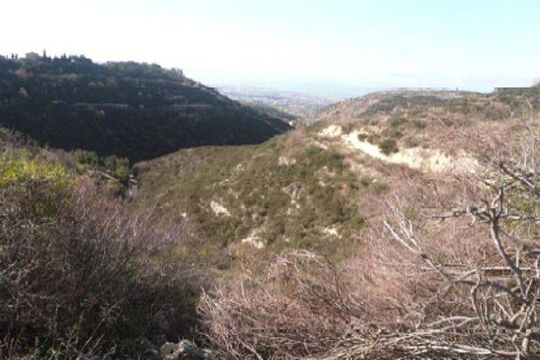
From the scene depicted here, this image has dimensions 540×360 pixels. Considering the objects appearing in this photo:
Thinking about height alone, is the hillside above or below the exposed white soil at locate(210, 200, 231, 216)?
above

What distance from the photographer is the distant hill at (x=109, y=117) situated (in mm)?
39031

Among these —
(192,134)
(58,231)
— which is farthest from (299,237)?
(192,134)

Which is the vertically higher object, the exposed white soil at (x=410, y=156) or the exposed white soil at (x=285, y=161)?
the exposed white soil at (x=410, y=156)

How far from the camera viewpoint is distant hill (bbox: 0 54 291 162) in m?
39.0

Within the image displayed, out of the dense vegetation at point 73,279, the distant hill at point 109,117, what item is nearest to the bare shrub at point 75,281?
the dense vegetation at point 73,279

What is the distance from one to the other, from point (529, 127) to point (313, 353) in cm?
328

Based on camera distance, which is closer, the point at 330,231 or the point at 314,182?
the point at 330,231

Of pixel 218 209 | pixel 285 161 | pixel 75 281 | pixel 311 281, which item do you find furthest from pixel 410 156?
pixel 75 281

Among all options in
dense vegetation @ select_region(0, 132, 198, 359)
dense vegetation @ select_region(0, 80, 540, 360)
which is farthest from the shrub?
dense vegetation @ select_region(0, 132, 198, 359)

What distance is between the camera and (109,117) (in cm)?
4594

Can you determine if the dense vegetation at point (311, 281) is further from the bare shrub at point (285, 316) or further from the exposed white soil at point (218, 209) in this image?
the exposed white soil at point (218, 209)

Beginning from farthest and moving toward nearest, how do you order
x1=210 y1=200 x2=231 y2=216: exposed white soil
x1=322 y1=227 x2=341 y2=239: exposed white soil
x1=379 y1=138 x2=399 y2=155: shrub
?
x1=210 y1=200 x2=231 y2=216: exposed white soil, x1=379 y1=138 x2=399 y2=155: shrub, x1=322 y1=227 x2=341 y2=239: exposed white soil

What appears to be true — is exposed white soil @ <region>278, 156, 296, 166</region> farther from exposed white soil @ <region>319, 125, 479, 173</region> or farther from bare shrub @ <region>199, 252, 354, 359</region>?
bare shrub @ <region>199, 252, 354, 359</region>

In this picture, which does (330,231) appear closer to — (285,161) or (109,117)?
(285,161)
